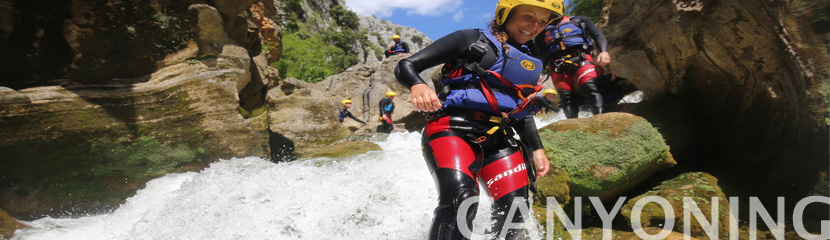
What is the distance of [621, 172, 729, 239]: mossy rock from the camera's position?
9.73 feet

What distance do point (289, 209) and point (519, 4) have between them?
8.59ft

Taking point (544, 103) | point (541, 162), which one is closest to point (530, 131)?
point (541, 162)

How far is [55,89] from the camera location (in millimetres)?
4766

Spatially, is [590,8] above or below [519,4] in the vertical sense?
above

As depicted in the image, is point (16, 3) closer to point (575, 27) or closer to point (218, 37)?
point (218, 37)

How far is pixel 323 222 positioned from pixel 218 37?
5683 mm

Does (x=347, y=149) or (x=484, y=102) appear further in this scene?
(x=347, y=149)

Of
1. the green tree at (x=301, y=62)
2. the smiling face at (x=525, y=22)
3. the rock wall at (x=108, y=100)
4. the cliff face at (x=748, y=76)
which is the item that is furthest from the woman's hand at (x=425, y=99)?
the green tree at (x=301, y=62)

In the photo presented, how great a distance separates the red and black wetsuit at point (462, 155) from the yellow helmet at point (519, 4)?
263 millimetres

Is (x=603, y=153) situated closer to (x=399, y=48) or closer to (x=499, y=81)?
(x=499, y=81)

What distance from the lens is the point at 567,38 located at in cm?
523

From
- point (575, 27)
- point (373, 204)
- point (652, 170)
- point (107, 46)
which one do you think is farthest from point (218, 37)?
point (652, 170)

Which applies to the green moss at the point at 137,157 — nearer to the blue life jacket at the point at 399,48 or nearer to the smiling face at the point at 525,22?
the smiling face at the point at 525,22

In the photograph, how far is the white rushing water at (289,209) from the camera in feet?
10.2
